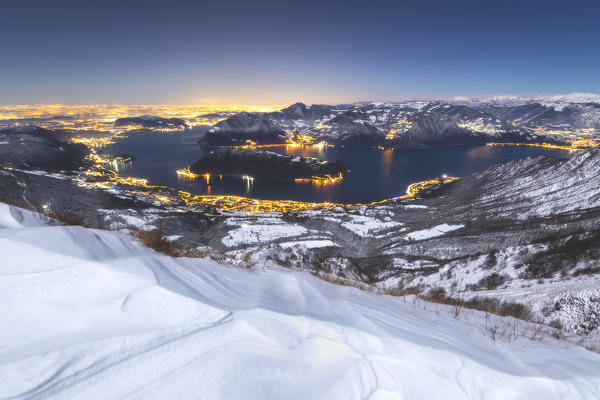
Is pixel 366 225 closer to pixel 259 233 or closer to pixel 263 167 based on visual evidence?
pixel 259 233

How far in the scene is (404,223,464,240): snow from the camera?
5528cm

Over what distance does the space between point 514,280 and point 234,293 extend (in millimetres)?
38367

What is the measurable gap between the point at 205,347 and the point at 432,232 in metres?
62.8

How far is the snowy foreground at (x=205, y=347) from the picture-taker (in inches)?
73.9

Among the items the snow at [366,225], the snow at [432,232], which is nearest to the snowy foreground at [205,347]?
the snow at [432,232]

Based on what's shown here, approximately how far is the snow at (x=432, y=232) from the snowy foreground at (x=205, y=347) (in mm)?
56307

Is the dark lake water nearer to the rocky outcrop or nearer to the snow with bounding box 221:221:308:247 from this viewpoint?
the rocky outcrop

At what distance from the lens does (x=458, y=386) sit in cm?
214

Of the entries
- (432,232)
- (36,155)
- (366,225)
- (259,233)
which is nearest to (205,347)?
(259,233)

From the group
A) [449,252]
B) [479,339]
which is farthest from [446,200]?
[479,339]

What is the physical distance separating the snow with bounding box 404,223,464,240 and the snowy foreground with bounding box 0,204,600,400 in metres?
56.3

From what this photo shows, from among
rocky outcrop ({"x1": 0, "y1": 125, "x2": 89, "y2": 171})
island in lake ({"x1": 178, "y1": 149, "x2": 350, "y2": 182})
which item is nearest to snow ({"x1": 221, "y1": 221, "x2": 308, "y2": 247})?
island in lake ({"x1": 178, "y1": 149, "x2": 350, "y2": 182})

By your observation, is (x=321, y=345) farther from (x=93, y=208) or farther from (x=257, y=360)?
(x=93, y=208)

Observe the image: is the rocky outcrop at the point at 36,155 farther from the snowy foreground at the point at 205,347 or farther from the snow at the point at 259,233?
the snowy foreground at the point at 205,347
